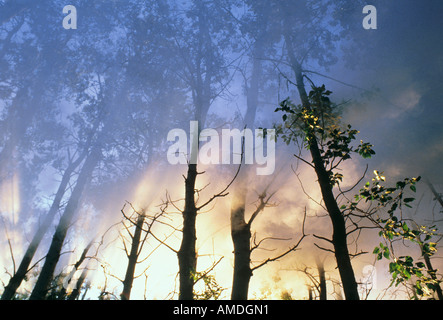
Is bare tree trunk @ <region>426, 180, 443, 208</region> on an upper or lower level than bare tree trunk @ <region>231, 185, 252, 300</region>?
upper

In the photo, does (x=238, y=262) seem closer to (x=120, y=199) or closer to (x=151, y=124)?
(x=151, y=124)

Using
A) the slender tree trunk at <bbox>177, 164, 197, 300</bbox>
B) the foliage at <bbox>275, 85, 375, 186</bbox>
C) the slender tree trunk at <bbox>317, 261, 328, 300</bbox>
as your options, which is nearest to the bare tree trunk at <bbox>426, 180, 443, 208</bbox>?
the slender tree trunk at <bbox>317, 261, 328, 300</bbox>

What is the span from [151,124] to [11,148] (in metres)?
11.2

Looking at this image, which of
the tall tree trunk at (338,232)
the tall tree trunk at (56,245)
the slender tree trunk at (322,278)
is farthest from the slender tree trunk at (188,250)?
→ the slender tree trunk at (322,278)

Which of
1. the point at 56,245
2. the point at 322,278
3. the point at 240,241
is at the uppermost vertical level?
the point at 322,278

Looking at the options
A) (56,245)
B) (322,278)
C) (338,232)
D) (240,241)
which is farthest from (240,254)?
(322,278)

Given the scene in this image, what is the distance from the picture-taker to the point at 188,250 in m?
2.98

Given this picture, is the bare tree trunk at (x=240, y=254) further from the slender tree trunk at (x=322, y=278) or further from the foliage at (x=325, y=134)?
the slender tree trunk at (x=322, y=278)

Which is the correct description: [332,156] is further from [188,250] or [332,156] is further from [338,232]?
[188,250]

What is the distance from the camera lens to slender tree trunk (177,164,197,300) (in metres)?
2.76

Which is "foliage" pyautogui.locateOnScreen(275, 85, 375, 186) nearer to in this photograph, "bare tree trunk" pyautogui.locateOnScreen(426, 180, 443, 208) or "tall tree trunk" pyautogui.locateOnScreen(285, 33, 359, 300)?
"tall tree trunk" pyautogui.locateOnScreen(285, 33, 359, 300)

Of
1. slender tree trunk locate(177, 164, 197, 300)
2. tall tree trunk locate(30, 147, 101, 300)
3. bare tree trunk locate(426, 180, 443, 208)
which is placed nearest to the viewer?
slender tree trunk locate(177, 164, 197, 300)
